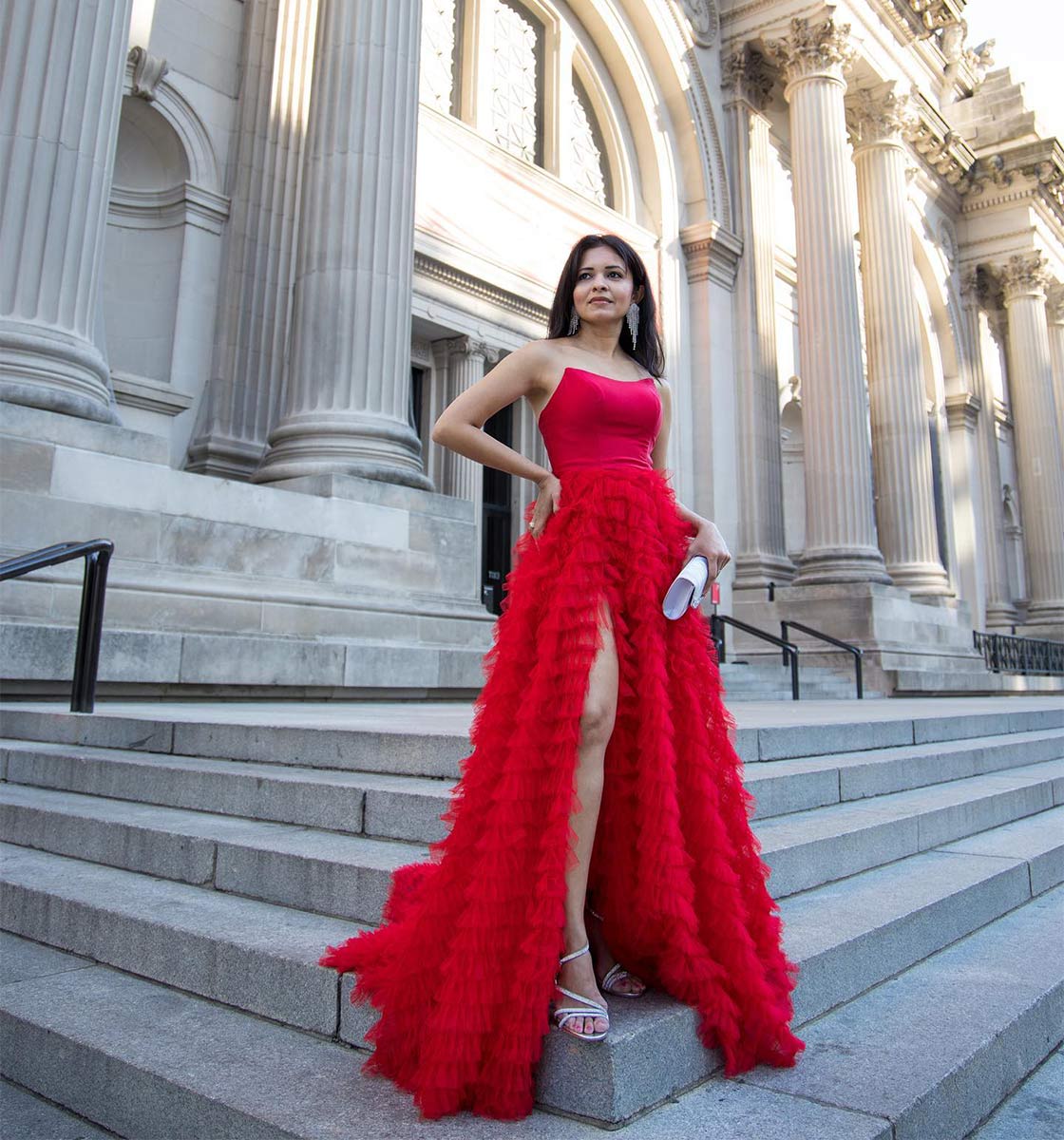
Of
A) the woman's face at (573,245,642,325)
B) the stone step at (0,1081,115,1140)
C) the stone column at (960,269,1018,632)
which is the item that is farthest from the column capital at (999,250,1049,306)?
the stone step at (0,1081,115,1140)

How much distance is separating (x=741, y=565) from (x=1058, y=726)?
8601mm

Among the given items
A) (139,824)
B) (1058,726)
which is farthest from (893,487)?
(139,824)

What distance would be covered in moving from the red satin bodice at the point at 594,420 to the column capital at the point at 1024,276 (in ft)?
92.6

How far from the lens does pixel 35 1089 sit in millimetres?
2469

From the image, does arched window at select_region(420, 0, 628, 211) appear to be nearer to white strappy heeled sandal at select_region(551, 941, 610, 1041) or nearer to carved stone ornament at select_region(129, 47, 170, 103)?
carved stone ornament at select_region(129, 47, 170, 103)

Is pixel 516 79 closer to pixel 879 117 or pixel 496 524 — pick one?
pixel 496 524

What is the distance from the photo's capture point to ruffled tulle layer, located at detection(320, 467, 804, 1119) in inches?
78.8

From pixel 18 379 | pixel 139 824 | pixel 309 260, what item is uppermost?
pixel 309 260

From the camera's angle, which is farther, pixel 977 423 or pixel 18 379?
pixel 977 423

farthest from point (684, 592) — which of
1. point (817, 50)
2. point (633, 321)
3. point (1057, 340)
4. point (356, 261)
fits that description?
point (1057, 340)

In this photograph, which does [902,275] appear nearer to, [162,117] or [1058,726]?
[1058,726]

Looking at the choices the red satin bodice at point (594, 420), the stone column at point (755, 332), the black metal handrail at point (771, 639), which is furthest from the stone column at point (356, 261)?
the stone column at point (755, 332)

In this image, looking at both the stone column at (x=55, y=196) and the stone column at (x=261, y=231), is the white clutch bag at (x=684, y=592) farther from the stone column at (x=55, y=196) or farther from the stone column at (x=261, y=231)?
the stone column at (x=261, y=231)

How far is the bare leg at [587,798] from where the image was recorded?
208cm
